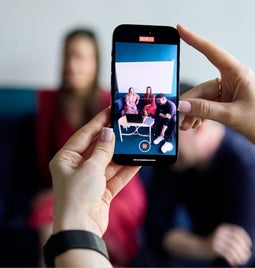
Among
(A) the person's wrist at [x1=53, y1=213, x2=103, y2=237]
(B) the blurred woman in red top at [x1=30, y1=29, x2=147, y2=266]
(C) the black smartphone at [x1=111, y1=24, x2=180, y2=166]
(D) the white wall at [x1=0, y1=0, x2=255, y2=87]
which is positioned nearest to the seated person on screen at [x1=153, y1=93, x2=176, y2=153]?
(C) the black smartphone at [x1=111, y1=24, x2=180, y2=166]

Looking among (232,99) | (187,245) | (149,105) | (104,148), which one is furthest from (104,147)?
(187,245)

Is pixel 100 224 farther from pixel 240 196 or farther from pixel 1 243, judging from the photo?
pixel 1 243

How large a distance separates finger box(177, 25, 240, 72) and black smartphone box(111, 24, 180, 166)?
2 centimetres

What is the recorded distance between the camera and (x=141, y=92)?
2.43ft

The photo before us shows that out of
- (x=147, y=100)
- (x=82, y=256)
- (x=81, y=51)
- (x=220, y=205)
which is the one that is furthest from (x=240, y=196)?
(x=82, y=256)

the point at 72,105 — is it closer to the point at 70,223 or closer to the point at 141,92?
the point at 141,92

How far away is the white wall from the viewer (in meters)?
1.91

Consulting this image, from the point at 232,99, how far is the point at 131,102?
0.49 feet

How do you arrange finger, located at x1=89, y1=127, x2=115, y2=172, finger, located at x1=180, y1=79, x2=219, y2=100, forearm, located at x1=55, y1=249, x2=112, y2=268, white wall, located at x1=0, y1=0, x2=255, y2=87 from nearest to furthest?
1. forearm, located at x1=55, y1=249, x2=112, y2=268
2. finger, located at x1=89, y1=127, x2=115, y2=172
3. finger, located at x1=180, y1=79, x2=219, y2=100
4. white wall, located at x1=0, y1=0, x2=255, y2=87

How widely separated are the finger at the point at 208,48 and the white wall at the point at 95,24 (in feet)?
3.83

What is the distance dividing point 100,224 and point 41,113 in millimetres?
1347

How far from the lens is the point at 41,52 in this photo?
81.4 inches

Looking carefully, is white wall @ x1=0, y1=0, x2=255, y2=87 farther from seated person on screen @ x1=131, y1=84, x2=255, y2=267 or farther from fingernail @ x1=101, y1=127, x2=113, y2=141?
fingernail @ x1=101, y1=127, x2=113, y2=141

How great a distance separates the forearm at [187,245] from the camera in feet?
5.26
